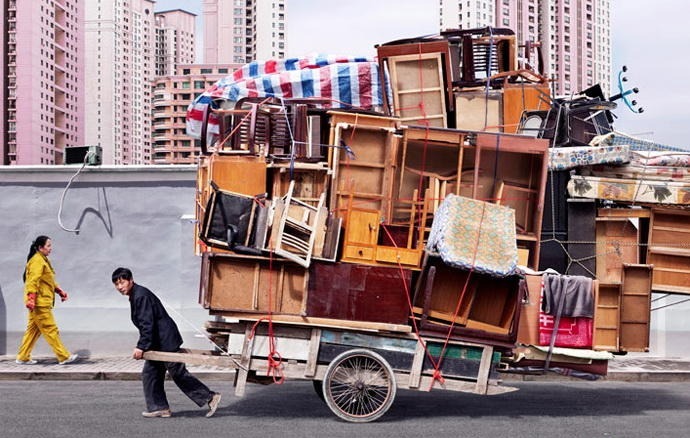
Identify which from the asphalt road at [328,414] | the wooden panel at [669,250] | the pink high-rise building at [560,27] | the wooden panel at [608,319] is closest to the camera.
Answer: the asphalt road at [328,414]

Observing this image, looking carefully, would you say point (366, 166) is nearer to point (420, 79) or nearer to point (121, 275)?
point (420, 79)

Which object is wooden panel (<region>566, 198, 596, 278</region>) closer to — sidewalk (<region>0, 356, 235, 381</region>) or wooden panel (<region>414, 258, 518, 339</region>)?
wooden panel (<region>414, 258, 518, 339</region>)

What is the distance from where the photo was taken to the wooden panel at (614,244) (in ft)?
33.8

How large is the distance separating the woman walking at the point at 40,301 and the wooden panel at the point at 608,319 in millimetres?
7548

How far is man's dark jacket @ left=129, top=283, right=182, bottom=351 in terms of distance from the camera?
369 inches

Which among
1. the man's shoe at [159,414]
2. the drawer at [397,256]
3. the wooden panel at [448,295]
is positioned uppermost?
the drawer at [397,256]

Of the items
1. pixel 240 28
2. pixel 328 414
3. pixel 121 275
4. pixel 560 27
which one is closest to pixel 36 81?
pixel 240 28

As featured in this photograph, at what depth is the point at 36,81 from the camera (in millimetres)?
120938

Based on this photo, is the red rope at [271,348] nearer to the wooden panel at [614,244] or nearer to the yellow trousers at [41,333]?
the wooden panel at [614,244]

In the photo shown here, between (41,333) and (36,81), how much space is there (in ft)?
375

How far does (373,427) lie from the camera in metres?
9.09

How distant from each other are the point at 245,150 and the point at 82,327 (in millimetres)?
6144

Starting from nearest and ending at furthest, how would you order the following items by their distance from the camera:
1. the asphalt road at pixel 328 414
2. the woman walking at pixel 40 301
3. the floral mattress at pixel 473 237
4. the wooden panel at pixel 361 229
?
the asphalt road at pixel 328 414
the floral mattress at pixel 473 237
the wooden panel at pixel 361 229
the woman walking at pixel 40 301

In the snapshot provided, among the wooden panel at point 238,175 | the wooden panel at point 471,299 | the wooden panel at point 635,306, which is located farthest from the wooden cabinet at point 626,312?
the wooden panel at point 238,175
